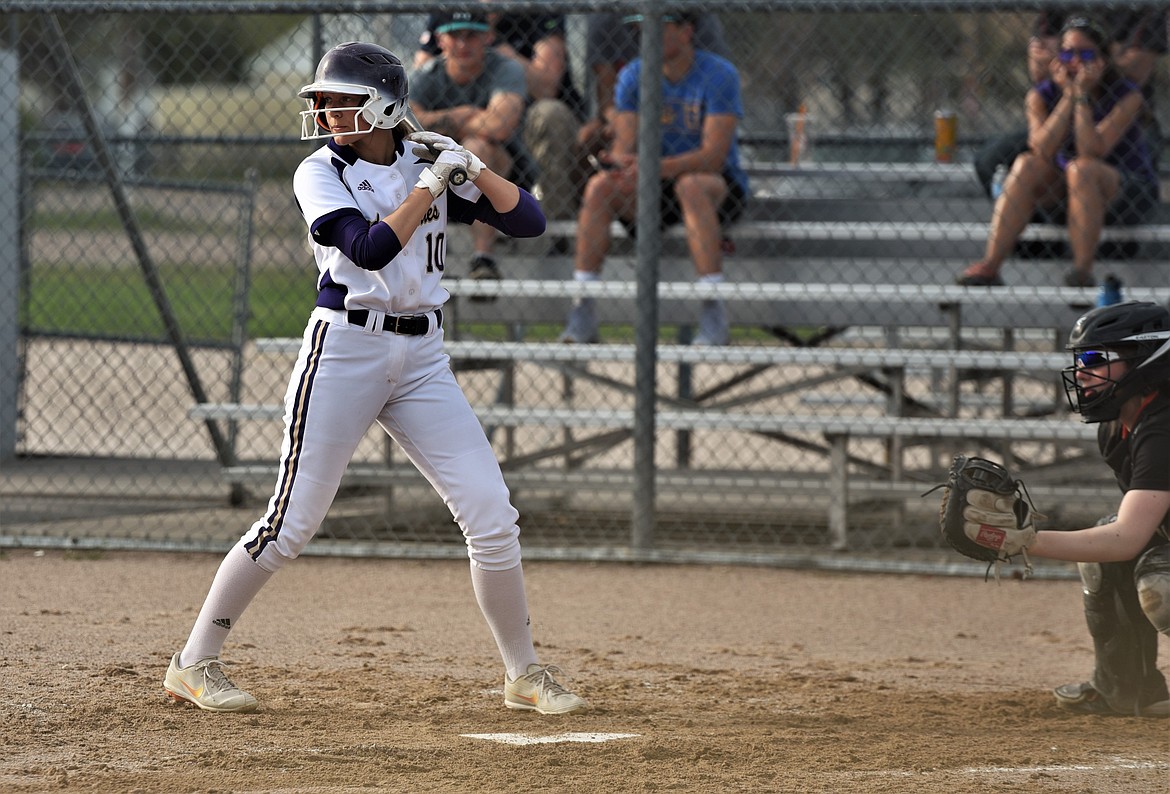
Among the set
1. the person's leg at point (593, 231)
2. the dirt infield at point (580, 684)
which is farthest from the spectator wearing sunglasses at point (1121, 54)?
the dirt infield at point (580, 684)

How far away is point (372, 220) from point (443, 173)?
11.0 inches

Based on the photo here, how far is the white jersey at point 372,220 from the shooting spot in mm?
3576

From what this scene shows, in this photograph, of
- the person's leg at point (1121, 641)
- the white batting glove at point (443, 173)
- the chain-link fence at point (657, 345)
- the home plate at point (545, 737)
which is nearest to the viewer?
the white batting glove at point (443, 173)

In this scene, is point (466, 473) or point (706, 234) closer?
point (466, 473)

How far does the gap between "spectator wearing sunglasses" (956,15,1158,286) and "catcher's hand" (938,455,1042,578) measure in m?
3.27

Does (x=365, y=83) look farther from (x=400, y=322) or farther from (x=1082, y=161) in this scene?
(x=1082, y=161)

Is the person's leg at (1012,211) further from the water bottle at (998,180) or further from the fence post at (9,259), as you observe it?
the fence post at (9,259)

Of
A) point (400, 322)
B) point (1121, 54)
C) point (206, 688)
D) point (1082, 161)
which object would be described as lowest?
point (206, 688)

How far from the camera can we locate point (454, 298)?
22.9 feet

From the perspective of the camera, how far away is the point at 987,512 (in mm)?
3498

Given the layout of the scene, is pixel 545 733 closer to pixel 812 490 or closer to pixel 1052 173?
pixel 812 490

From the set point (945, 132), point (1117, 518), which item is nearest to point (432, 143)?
point (1117, 518)

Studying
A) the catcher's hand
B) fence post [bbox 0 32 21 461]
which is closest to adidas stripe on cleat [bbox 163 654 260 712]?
the catcher's hand

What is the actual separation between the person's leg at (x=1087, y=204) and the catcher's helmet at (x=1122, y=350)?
9.57 feet
